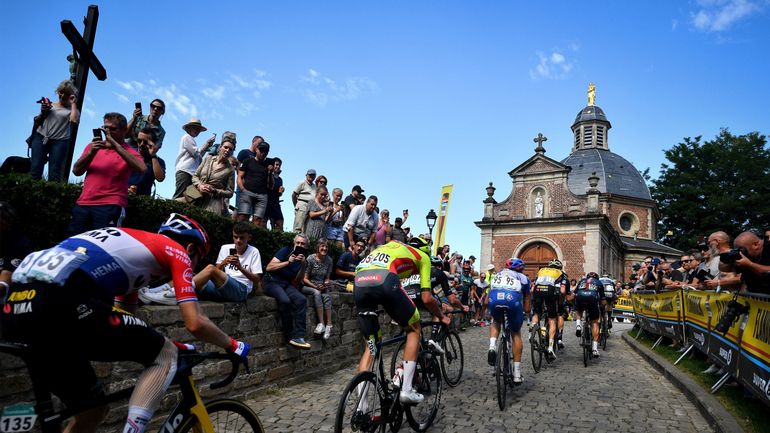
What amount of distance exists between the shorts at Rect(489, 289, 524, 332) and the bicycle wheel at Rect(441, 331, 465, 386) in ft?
2.44

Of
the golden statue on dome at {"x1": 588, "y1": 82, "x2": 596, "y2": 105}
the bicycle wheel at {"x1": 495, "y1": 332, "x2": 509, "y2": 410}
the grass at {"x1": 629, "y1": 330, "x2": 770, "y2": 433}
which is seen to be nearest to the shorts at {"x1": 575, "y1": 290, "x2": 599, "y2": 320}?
the grass at {"x1": 629, "y1": 330, "x2": 770, "y2": 433}

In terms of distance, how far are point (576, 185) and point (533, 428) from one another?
159 ft

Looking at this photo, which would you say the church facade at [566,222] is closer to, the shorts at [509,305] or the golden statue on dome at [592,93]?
the golden statue on dome at [592,93]

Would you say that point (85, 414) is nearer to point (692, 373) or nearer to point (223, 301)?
point (223, 301)

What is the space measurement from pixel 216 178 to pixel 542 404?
6174 millimetres

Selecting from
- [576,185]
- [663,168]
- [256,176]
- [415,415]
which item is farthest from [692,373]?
[663,168]

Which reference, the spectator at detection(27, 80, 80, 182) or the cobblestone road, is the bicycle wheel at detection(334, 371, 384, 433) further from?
the spectator at detection(27, 80, 80, 182)

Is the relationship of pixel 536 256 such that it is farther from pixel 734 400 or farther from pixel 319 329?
pixel 734 400

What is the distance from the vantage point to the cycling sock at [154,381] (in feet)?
8.93

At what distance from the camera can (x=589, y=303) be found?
11336mm

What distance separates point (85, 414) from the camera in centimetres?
272

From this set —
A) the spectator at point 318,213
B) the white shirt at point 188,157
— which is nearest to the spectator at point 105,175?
the white shirt at point 188,157

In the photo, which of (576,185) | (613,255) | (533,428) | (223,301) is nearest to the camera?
(533,428)

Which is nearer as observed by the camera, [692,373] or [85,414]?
[85,414]
